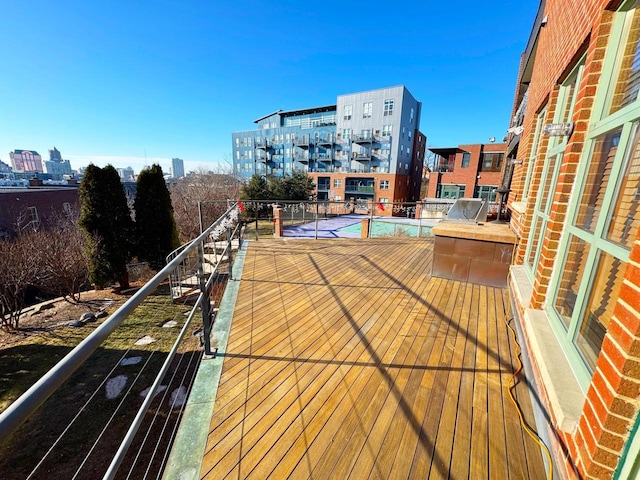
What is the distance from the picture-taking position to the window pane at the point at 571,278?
196 centimetres

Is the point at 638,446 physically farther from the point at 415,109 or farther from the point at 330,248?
the point at 415,109

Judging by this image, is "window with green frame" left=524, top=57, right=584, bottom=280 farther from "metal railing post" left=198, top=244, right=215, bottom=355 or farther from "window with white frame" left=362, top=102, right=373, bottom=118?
"window with white frame" left=362, top=102, right=373, bottom=118

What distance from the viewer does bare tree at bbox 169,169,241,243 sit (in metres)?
16.6

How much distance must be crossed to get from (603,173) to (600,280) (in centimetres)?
73

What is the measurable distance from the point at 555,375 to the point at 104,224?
477 inches

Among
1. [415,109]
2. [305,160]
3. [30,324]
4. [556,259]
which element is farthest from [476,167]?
[30,324]

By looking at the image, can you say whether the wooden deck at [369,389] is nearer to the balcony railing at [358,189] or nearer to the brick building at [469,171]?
the brick building at [469,171]

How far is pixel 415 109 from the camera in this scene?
30.8m

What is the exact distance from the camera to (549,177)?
3.13 meters

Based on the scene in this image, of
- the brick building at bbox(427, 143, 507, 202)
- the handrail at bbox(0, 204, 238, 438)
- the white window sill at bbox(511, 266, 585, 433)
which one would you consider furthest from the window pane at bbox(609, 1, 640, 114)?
the brick building at bbox(427, 143, 507, 202)

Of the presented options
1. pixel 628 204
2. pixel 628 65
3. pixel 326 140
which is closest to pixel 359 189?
pixel 326 140

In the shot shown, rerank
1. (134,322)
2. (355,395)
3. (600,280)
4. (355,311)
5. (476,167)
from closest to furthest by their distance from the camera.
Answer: (600,280) → (355,395) → (355,311) → (134,322) → (476,167)

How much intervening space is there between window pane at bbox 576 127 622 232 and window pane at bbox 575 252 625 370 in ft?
1.11

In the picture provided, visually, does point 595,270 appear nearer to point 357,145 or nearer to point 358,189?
point 358,189
